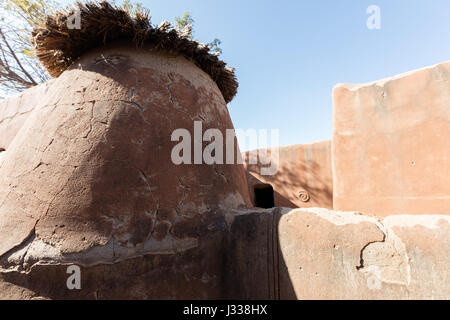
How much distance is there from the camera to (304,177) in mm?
5871

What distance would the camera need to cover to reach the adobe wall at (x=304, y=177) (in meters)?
5.61

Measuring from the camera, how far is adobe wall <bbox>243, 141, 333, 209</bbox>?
5.61 m

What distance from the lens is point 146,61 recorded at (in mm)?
1798

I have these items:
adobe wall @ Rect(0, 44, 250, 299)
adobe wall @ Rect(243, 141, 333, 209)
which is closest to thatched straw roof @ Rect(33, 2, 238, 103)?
adobe wall @ Rect(0, 44, 250, 299)

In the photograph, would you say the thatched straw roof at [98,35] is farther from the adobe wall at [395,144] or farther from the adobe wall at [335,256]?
the adobe wall at [395,144]

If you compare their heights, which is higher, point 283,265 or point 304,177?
point 304,177

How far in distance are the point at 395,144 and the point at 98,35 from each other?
3.27m

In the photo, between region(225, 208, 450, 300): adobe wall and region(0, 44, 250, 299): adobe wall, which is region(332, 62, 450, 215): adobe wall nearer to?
region(225, 208, 450, 300): adobe wall

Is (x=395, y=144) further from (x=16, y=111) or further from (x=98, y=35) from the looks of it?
(x=16, y=111)

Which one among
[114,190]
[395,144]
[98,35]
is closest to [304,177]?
[395,144]

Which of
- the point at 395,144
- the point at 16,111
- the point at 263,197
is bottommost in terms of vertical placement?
the point at 263,197

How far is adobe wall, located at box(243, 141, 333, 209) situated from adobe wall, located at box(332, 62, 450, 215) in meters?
3.16
